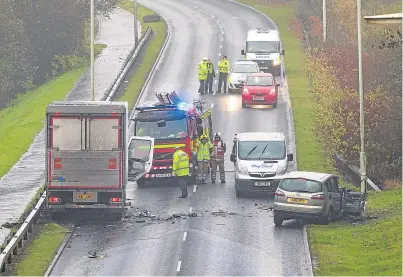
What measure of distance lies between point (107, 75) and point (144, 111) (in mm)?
25474

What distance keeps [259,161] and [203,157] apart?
2.44m

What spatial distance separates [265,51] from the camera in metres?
65.4

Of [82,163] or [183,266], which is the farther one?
[82,163]

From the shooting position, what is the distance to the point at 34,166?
43375 millimetres

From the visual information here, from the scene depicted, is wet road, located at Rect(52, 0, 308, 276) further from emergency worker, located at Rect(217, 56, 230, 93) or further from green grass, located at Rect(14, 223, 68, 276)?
emergency worker, located at Rect(217, 56, 230, 93)

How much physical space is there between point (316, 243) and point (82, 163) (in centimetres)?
742

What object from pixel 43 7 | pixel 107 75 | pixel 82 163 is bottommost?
pixel 82 163

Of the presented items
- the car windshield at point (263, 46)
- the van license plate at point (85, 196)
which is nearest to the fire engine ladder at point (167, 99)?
the van license plate at point (85, 196)

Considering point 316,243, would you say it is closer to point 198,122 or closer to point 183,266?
point 183,266

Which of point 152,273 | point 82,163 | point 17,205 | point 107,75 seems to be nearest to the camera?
point 152,273

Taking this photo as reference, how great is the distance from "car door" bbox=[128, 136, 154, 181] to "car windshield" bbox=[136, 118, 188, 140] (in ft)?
8.08

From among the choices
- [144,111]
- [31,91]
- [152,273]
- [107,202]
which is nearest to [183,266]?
[152,273]

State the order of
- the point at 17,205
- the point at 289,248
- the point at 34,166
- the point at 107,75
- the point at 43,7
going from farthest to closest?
1. the point at 43,7
2. the point at 107,75
3. the point at 34,166
4. the point at 17,205
5. the point at 289,248

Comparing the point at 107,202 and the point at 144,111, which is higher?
the point at 144,111
